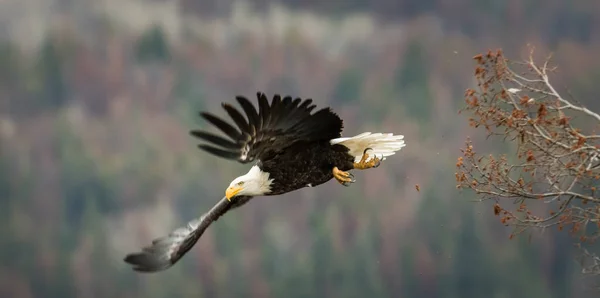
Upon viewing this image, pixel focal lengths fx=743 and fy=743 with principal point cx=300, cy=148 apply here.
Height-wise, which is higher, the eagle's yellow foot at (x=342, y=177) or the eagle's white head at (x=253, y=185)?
the eagle's white head at (x=253, y=185)

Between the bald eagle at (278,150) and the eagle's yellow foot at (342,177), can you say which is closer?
the bald eagle at (278,150)

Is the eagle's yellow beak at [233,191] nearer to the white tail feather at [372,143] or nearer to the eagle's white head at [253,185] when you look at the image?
the eagle's white head at [253,185]

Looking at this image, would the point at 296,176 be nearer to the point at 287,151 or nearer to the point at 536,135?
the point at 287,151

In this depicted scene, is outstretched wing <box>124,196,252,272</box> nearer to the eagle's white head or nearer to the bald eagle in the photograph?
the bald eagle

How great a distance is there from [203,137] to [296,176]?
794 mm

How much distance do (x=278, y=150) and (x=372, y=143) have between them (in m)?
0.75

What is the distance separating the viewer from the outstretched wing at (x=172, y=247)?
5.31 meters

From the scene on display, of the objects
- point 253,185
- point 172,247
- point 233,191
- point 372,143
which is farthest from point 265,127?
point 172,247

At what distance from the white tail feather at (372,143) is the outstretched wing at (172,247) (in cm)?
91

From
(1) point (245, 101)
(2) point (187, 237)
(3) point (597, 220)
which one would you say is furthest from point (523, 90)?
(2) point (187, 237)

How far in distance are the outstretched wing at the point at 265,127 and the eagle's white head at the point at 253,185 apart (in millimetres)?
264

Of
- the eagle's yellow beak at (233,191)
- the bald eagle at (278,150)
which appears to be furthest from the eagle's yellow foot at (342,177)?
the eagle's yellow beak at (233,191)

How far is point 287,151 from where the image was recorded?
4531mm

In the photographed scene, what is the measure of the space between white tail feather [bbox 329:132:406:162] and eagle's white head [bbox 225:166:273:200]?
1.59 feet
